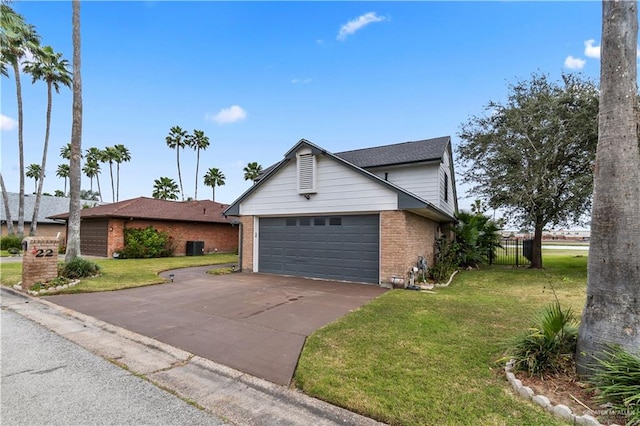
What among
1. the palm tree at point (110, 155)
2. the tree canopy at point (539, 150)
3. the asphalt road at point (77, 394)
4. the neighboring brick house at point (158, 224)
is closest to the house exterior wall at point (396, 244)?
the tree canopy at point (539, 150)

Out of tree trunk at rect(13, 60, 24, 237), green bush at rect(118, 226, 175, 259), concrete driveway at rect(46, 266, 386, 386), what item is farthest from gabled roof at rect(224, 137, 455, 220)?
tree trunk at rect(13, 60, 24, 237)

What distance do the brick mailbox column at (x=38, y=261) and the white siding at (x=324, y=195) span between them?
6.19 m

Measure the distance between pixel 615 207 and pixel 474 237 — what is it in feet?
38.4

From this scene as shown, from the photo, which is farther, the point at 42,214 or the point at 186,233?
the point at 42,214

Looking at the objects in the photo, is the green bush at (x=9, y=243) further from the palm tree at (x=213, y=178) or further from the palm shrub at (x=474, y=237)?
the palm shrub at (x=474, y=237)

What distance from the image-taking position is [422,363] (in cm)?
371

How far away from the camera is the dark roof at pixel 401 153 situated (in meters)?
13.7

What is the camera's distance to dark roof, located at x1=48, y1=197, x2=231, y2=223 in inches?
748

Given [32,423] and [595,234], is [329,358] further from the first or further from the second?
[595,234]

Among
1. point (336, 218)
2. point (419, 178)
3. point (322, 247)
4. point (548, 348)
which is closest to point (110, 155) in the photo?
point (322, 247)

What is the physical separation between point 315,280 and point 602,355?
26.9 feet

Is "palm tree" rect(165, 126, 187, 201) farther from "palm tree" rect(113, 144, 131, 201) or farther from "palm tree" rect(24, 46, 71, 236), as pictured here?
"palm tree" rect(24, 46, 71, 236)

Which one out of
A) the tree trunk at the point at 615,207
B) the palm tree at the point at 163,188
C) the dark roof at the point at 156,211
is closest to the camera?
the tree trunk at the point at 615,207

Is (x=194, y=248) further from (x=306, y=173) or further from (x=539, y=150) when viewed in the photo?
(x=539, y=150)
